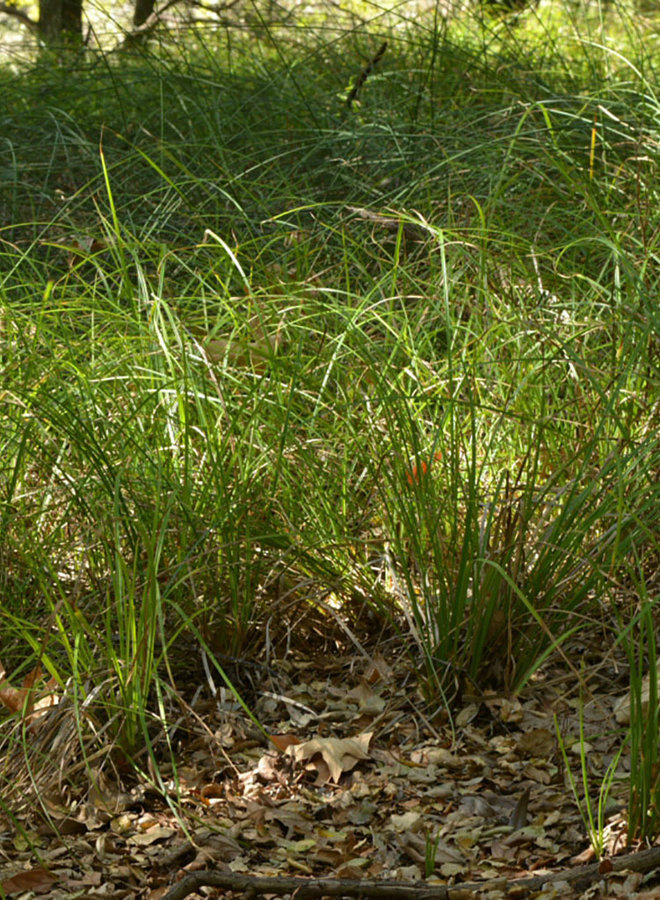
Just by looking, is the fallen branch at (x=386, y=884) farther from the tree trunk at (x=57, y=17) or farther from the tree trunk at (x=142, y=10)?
the tree trunk at (x=142, y=10)

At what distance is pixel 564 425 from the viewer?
9.03 feet

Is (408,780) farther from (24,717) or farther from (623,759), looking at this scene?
(24,717)

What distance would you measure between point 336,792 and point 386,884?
1.43 feet

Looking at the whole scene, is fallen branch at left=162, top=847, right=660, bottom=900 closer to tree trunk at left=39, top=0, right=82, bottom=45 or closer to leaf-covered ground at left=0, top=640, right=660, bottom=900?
leaf-covered ground at left=0, top=640, right=660, bottom=900

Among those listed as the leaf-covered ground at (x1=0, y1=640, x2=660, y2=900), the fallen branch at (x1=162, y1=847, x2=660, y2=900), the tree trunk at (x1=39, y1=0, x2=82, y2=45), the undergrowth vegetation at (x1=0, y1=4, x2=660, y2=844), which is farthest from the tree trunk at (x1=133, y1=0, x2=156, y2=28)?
the fallen branch at (x1=162, y1=847, x2=660, y2=900)

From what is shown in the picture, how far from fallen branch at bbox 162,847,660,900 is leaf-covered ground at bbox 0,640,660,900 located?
19 mm

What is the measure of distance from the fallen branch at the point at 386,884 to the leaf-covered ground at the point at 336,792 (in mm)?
19

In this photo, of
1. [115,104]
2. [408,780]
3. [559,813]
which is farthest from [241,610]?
[115,104]

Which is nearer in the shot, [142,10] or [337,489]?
[337,489]

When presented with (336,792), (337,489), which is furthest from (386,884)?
(337,489)

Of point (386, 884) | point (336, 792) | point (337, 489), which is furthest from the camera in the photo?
point (337, 489)

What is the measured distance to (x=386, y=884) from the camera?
5.70 feet

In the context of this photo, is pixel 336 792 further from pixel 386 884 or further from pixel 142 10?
pixel 142 10

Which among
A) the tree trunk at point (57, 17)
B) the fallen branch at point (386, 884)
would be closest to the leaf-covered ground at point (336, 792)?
Answer: the fallen branch at point (386, 884)
